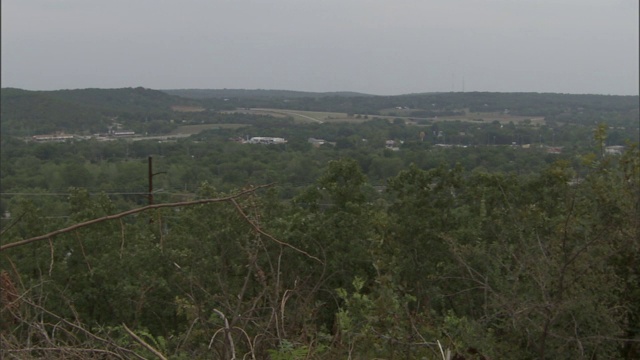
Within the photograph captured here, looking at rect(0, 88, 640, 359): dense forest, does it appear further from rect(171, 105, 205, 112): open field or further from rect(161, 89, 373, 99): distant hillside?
rect(161, 89, 373, 99): distant hillside

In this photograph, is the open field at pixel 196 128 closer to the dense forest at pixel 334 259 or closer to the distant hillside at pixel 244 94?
the distant hillside at pixel 244 94

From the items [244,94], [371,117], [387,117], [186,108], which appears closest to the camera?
[387,117]

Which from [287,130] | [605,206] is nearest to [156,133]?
[287,130]

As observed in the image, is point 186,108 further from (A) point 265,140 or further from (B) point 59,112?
(A) point 265,140

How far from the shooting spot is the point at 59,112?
45.6m

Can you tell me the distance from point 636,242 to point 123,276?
26.5 ft

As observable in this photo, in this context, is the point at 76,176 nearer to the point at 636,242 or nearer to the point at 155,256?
the point at 155,256

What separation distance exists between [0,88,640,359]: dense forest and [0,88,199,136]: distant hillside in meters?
15.8

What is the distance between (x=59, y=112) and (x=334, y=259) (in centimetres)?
3927

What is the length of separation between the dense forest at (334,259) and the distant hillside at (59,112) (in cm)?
1578

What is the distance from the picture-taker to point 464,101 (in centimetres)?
5025

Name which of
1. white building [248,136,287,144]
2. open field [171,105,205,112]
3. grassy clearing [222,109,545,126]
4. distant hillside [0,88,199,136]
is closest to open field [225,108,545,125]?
grassy clearing [222,109,545,126]

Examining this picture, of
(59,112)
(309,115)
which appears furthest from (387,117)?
(59,112)

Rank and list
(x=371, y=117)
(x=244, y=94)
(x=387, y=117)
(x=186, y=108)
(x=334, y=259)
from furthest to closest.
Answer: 1. (x=244, y=94)
2. (x=186, y=108)
3. (x=371, y=117)
4. (x=387, y=117)
5. (x=334, y=259)
